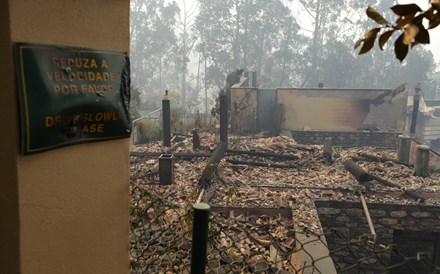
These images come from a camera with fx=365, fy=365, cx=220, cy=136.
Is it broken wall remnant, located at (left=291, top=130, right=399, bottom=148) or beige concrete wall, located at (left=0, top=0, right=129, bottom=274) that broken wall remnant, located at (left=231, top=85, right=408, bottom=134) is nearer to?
broken wall remnant, located at (left=291, top=130, right=399, bottom=148)

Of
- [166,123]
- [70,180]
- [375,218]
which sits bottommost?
[375,218]

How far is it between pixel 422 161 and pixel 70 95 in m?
11.4

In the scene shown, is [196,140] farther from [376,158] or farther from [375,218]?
[375,218]

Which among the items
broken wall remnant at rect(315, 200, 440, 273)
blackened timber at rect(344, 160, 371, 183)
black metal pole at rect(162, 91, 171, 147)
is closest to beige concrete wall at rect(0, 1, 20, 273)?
broken wall remnant at rect(315, 200, 440, 273)

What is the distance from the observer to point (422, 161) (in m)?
10.8

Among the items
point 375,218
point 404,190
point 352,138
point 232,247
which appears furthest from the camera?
point 352,138

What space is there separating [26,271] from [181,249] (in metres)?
2.60

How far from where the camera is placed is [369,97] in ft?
65.3

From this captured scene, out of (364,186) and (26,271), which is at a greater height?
(26,271)

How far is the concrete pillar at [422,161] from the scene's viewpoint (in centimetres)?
1068

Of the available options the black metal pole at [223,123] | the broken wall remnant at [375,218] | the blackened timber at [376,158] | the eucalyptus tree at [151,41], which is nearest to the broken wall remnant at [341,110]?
the blackened timber at [376,158]

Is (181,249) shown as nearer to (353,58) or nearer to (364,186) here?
(364,186)

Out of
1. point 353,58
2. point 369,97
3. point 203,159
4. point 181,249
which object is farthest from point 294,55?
point 181,249

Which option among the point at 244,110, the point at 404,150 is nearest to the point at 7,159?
the point at 404,150
